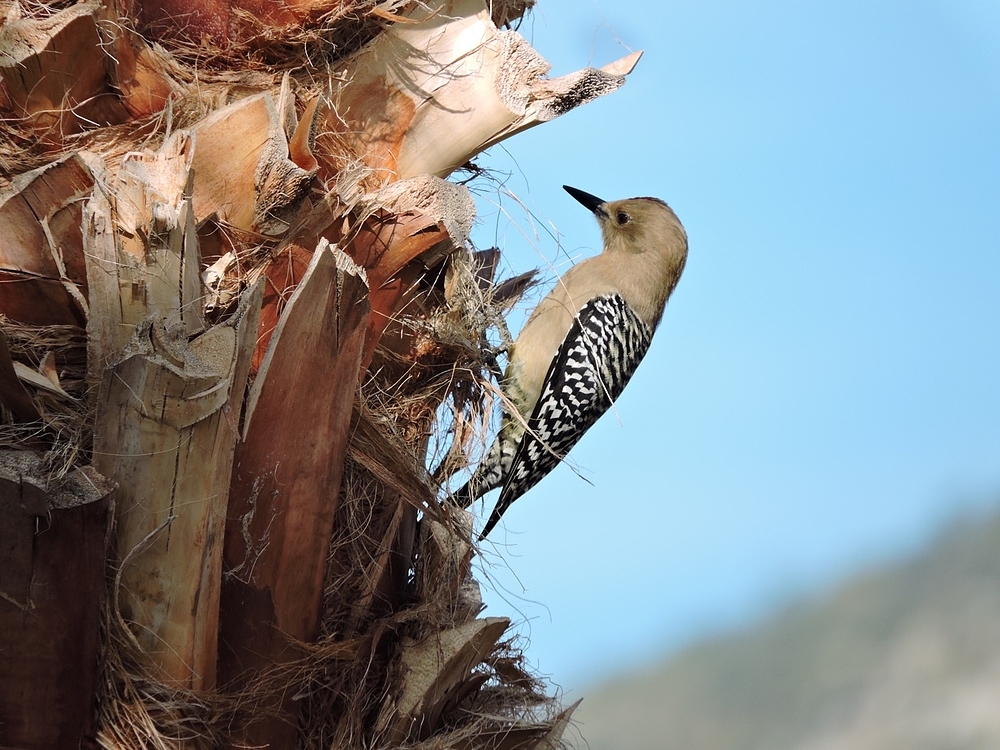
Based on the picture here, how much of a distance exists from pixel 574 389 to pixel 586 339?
0.25 meters

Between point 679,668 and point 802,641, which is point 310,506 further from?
point 679,668

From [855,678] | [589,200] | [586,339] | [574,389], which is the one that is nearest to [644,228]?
[589,200]

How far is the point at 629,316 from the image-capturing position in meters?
5.77

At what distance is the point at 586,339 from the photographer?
210 inches

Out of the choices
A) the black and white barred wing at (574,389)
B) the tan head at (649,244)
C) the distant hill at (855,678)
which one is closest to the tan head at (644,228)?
the tan head at (649,244)

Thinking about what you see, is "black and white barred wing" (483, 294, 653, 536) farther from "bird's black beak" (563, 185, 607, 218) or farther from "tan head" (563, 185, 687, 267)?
"bird's black beak" (563, 185, 607, 218)

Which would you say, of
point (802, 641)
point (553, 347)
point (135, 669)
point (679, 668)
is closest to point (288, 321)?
point (135, 669)

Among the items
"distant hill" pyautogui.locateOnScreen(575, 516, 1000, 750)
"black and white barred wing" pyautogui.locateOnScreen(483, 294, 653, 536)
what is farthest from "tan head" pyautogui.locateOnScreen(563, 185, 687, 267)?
"distant hill" pyautogui.locateOnScreen(575, 516, 1000, 750)

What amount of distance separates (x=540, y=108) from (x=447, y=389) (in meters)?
0.93

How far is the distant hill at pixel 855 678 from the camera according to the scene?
18781 millimetres

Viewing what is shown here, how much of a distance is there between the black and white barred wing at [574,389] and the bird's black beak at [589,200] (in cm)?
72

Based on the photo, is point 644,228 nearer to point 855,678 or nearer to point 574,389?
point 574,389

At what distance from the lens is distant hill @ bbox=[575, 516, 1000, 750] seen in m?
18.8

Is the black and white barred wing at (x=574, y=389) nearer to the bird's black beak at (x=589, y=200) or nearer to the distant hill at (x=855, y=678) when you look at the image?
the bird's black beak at (x=589, y=200)
